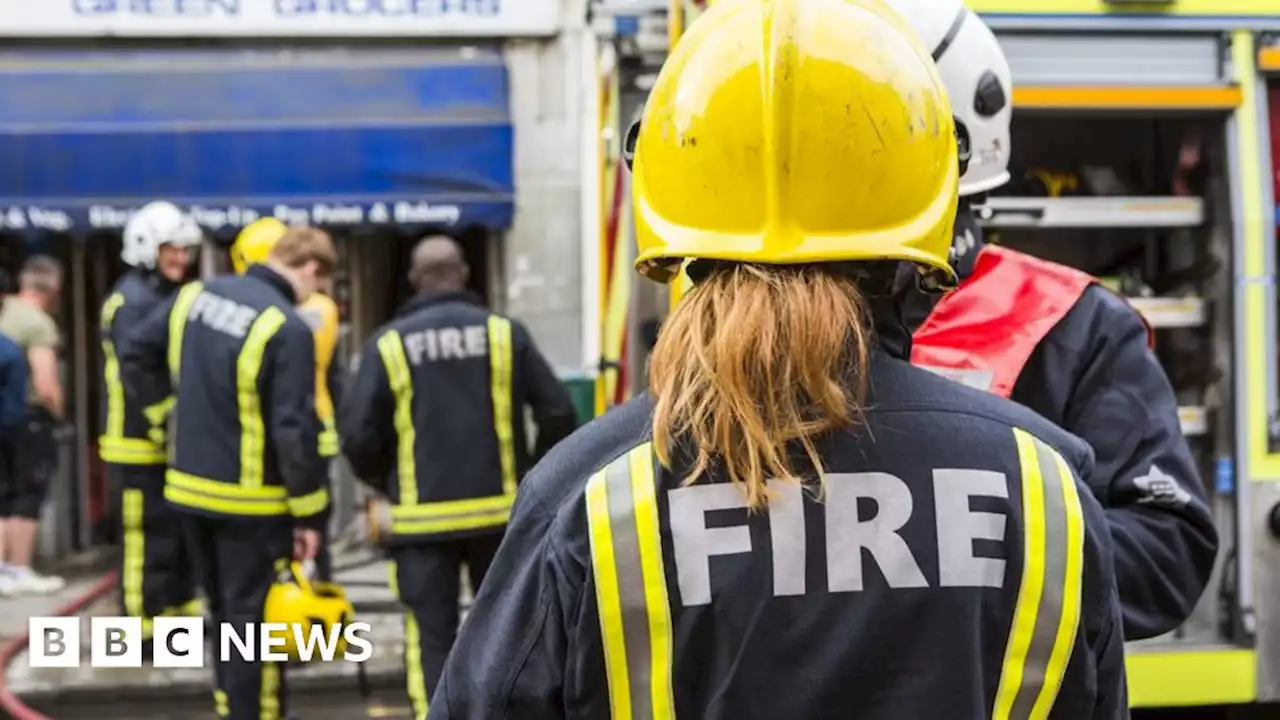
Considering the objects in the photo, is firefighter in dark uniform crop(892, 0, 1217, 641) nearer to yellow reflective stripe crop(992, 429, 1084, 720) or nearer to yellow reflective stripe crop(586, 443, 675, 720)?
Result: yellow reflective stripe crop(992, 429, 1084, 720)

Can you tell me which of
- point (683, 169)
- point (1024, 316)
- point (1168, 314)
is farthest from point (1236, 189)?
point (683, 169)

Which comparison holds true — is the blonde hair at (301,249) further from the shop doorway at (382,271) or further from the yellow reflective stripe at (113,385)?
the shop doorway at (382,271)

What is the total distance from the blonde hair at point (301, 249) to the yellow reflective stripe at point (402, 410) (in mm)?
528

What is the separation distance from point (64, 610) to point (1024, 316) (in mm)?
6163

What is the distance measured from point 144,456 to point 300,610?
1603 mm

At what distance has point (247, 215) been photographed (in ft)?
27.6

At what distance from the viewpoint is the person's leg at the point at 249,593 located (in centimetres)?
495

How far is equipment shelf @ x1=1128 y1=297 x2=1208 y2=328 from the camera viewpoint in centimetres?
416

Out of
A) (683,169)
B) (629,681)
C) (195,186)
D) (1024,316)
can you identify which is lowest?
(629,681)

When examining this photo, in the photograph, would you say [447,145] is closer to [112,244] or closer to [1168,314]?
[112,244]

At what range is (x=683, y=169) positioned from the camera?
4.98 feet

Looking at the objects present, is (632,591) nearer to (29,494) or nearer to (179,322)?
(179,322)

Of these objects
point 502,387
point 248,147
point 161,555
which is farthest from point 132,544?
point 248,147

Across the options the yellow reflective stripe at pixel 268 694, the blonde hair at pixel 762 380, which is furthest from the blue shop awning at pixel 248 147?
the blonde hair at pixel 762 380
